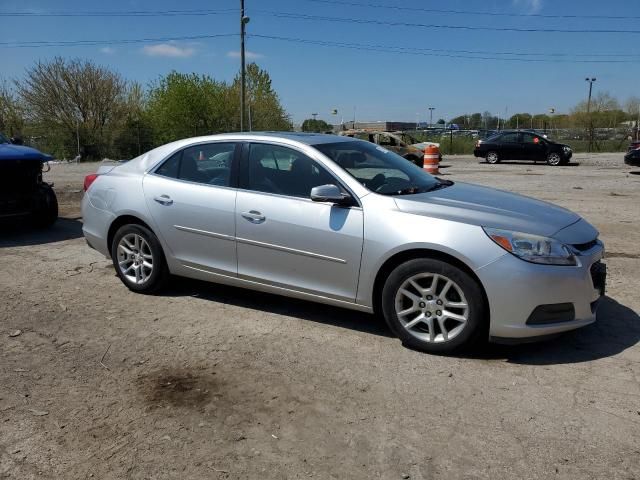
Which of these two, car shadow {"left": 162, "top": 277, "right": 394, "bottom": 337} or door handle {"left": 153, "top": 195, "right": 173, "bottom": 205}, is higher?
door handle {"left": 153, "top": 195, "right": 173, "bottom": 205}

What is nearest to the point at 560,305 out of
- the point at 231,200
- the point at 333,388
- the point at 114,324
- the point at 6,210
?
the point at 333,388

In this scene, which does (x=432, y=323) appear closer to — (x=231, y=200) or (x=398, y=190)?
(x=398, y=190)

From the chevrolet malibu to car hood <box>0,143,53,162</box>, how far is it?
3253 millimetres

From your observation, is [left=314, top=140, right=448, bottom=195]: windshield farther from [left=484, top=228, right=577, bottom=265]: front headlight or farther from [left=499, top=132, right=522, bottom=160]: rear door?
[left=499, top=132, right=522, bottom=160]: rear door

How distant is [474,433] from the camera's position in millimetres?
2973

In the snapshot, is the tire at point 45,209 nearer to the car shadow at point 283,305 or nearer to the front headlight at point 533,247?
the car shadow at point 283,305

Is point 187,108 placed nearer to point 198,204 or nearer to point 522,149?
point 522,149

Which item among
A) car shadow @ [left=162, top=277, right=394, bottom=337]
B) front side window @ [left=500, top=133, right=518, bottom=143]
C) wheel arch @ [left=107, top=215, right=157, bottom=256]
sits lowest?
car shadow @ [left=162, top=277, right=394, bottom=337]

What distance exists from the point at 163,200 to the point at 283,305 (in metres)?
1.45

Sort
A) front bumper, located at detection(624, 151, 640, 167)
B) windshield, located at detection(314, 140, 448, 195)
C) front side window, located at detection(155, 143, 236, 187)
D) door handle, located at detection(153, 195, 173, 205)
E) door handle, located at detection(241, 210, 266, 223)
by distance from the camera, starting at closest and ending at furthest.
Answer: windshield, located at detection(314, 140, 448, 195), door handle, located at detection(241, 210, 266, 223), front side window, located at detection(155, 143, 236, 187), door handle, located at detection(153, 195, 173, 205), front bumper, located at detection(624, 151, 640, 167)

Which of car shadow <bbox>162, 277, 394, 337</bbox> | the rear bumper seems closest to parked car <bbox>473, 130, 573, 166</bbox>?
the rear bumper

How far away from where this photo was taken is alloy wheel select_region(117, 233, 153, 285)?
5316mm

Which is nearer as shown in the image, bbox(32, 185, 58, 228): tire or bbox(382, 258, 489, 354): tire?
bbox(382, 258, 489, 354): tire

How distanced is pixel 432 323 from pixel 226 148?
7.78 feet
